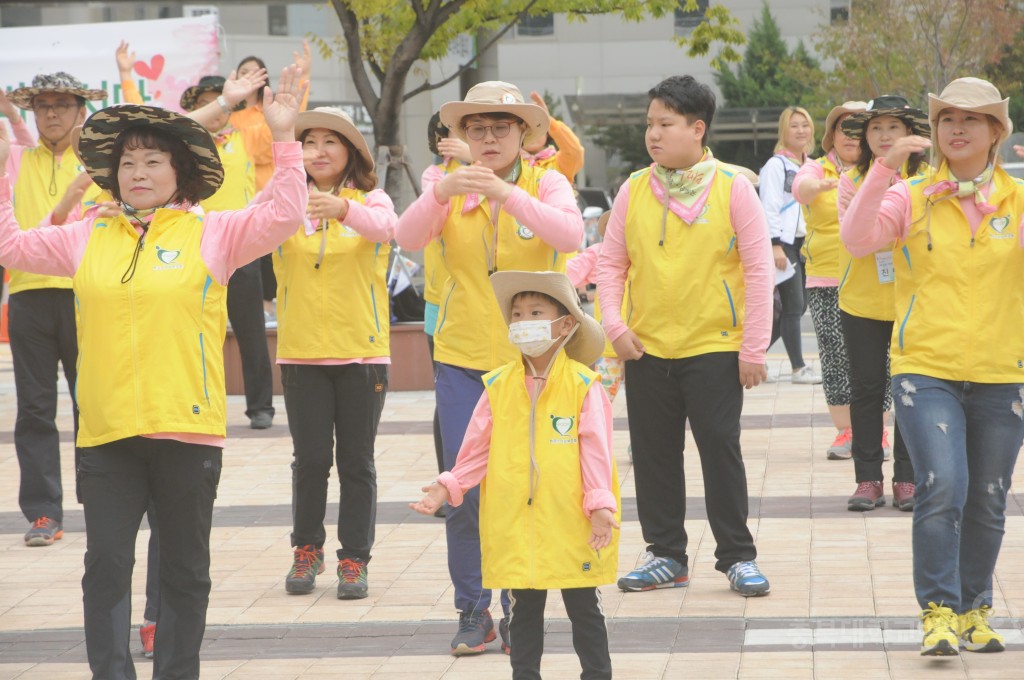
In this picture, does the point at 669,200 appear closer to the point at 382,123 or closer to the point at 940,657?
the point at 940,657

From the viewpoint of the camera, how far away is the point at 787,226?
504 inches

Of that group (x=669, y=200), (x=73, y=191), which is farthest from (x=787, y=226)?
(x=73, y=191)

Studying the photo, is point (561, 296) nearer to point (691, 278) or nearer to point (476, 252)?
point (476, 252)

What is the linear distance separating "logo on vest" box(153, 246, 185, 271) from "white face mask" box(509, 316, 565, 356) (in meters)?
1.10

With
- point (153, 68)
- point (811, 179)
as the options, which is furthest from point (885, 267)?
point (153, 68)

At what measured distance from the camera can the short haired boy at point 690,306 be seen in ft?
21.6

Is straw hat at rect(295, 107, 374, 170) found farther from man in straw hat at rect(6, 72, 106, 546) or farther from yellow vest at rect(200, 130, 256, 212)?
yellow vest at rect(200, 130, 256, 212)

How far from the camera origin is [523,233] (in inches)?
232

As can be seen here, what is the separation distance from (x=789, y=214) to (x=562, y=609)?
6.97m

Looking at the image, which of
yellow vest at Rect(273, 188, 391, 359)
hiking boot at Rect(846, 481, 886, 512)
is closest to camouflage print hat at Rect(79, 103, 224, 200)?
yellow vest at Rect(273, 188, 391, 359)

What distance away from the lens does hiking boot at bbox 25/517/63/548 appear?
8.07m

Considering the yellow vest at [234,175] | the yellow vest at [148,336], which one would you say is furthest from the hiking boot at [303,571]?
the yellow vest at [234,175]

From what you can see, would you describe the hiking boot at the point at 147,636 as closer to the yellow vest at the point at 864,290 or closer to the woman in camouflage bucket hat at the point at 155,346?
the woman in camouflage bucket hat at the point at 155,346

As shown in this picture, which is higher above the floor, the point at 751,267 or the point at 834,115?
the point at 834,115
